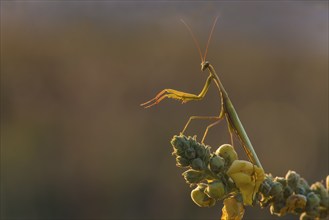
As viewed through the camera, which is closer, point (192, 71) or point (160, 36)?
point (192, 71)

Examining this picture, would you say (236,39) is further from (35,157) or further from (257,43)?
(35,157)

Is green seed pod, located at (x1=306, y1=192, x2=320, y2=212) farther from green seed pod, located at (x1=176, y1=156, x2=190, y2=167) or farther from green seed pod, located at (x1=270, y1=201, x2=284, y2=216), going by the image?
green seed pod, located at (x1=176, y1=156, x2=190, y2=167)

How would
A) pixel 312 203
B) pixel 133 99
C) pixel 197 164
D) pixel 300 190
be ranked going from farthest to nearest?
pixel 133 99, pixel 197 164, pixel 300 190, pixel 312 203

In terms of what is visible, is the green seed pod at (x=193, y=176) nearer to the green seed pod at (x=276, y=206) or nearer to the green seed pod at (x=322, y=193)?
the green seed pod at (x=276, y=206)

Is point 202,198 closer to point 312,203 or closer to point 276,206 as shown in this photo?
point 276,206

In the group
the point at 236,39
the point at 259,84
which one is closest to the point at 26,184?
the point at 259,84

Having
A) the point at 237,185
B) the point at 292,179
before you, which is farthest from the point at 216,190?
the point at 292,179

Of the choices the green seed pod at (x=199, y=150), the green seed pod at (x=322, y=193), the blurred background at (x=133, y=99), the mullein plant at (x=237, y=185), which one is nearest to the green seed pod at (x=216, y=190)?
the mullein plant at (x=237, y=185)
